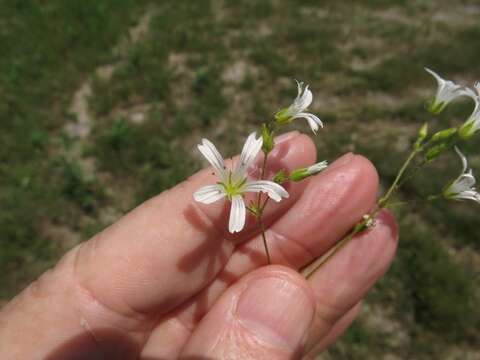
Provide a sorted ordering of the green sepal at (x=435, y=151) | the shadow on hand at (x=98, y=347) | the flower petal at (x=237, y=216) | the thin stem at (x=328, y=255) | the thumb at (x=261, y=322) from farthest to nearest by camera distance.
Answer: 1. the thin stem at (x=328, y=255)
2. the shadow on hand at (x=98, y=347)
3. the green sepal at (x=435, y=151)
4. the thumb at (x=261, y=322)
5. the flower petal at (x=237, y=216)

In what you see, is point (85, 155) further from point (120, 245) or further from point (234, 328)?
point (234, 328)

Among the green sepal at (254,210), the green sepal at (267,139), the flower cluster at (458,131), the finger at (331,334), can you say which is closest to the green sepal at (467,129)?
the flower cluster at (458,131)

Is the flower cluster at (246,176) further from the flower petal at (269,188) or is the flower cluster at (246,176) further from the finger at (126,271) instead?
the finger at (126,271)

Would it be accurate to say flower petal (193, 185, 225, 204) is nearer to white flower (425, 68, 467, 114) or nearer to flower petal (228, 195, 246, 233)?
flower petal (228, 195, 246, 233)

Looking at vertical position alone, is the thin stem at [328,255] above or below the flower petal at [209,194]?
below

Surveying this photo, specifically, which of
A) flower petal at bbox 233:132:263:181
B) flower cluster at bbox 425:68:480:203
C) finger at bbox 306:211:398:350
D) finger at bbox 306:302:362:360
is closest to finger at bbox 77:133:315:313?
flower petal at bbox 233:132:263:181

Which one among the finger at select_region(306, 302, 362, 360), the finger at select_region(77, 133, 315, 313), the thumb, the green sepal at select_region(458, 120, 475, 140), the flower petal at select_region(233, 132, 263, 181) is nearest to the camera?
the thumb

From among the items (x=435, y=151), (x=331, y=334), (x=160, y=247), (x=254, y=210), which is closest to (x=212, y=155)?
(x=254, y=210)
